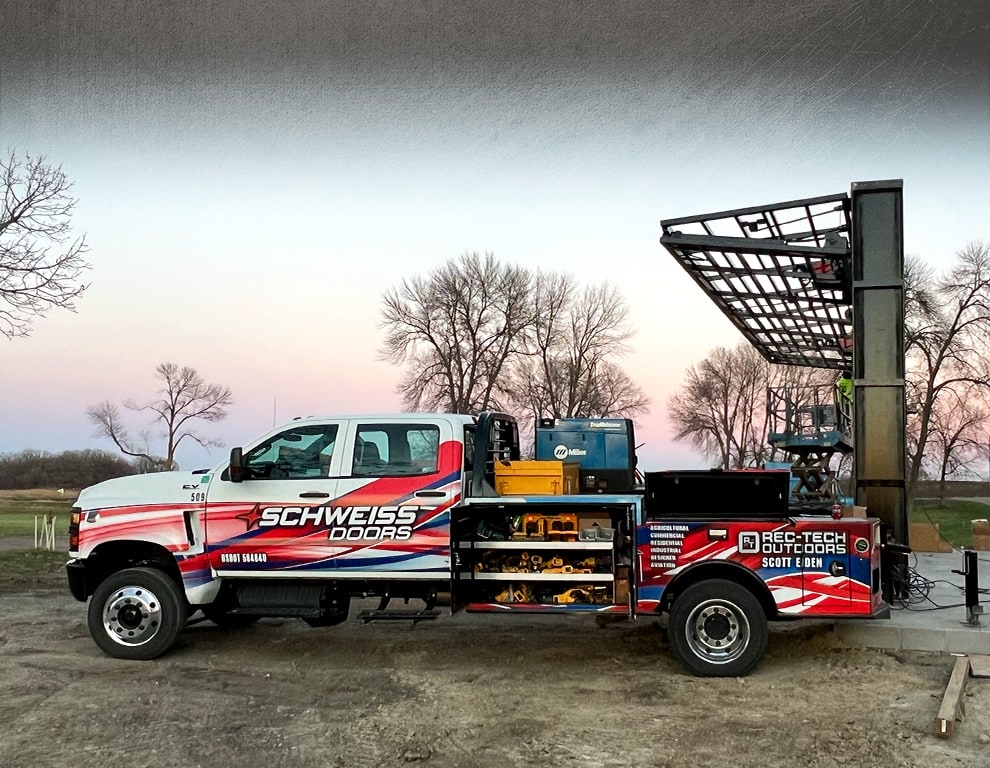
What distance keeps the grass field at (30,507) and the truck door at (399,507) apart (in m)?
19.5

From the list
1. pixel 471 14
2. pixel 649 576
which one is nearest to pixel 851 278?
pixel 649 576

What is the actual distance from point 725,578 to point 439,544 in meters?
2.56

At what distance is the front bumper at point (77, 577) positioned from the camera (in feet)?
29.0

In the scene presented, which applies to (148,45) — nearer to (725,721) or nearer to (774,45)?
(774,45)

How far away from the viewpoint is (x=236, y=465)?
8.34 metres

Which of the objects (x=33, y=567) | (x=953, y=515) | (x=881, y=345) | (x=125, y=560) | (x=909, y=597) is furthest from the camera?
(x=953, y=515)

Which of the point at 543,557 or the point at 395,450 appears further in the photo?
the point at 395,450

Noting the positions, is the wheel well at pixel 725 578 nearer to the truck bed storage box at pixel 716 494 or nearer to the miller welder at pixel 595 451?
the truck bed storage box at pixel 716 494

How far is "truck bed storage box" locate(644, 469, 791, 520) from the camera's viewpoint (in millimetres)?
7957

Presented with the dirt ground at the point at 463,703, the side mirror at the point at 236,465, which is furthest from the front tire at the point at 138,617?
the side mirror at the point at 236,465

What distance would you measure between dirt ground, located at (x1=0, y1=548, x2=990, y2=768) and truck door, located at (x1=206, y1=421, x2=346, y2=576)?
3.26 ft

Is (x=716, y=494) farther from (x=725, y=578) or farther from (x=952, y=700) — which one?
(x=952, y=700)

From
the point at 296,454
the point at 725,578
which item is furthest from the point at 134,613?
the point at 725,578

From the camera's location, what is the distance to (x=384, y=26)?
6934 millimetres
